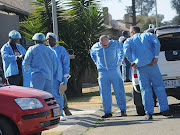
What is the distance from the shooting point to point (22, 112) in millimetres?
6488

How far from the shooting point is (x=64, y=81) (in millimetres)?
9727

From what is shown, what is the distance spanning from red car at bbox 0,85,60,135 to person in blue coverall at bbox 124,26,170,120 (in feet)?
9.23

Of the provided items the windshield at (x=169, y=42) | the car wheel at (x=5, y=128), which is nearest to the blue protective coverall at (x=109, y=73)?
the windshield at (x=169, y=42)

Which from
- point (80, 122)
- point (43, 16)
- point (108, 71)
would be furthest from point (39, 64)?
point (43, 16)

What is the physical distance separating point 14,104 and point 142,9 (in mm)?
124675

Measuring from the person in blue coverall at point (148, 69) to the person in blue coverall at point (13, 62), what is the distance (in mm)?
2244

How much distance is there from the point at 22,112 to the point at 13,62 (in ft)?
Result: 11.6

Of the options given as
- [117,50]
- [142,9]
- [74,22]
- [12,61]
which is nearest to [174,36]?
[117,50]

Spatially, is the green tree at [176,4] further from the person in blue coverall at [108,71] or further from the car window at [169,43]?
the person in blue coverall at [108,71]

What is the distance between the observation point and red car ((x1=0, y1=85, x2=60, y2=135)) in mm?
6441

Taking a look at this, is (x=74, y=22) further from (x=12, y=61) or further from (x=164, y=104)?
(x=164, y=104)

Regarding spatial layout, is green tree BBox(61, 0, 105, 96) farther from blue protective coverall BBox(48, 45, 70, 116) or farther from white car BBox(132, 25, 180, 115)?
white car BBox(132, 25, 180, 115)

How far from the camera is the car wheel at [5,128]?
20.8 feet

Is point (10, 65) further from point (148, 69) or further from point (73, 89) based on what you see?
point (73, 89)
